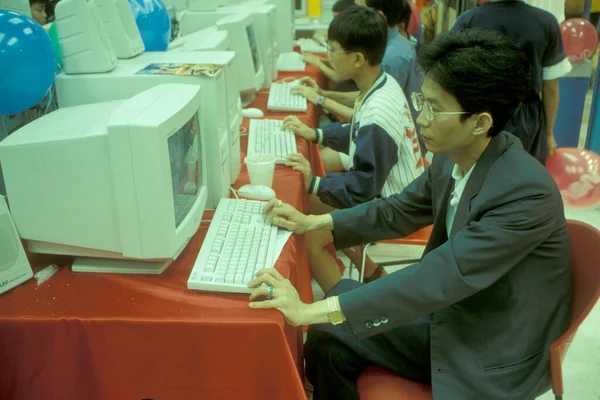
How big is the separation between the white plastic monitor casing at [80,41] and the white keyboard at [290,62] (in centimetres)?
222

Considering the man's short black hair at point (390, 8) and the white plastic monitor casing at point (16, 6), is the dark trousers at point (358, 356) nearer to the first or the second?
the white plastic monitor casing at point (16, 6)

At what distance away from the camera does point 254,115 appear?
2.50 metres

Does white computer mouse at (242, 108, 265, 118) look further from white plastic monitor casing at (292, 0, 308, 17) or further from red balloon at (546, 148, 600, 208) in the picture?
white plastic monitor casing at (292, 0, 308, 17)

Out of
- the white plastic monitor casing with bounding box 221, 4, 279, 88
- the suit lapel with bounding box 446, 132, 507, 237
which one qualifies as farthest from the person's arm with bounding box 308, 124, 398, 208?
the white plastic monitor casing with bounding box 221, 4, 279, 88

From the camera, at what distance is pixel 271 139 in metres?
2.16

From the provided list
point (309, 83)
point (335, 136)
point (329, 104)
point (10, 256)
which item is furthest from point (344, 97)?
point (10, 256)

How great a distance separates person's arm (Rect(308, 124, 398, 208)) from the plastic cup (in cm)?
31

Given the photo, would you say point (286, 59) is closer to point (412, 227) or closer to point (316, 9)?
point (316, 9)

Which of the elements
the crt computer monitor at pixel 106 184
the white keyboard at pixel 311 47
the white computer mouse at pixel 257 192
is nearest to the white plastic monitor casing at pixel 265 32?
the white keyboard at pixel 311 47

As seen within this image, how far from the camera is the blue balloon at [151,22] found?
204 cm

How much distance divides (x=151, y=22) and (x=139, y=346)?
1339mm

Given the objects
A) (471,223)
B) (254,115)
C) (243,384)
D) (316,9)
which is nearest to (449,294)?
(471,223)

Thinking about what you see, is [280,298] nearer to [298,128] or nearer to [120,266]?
[120,266]

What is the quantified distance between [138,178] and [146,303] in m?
0.25
